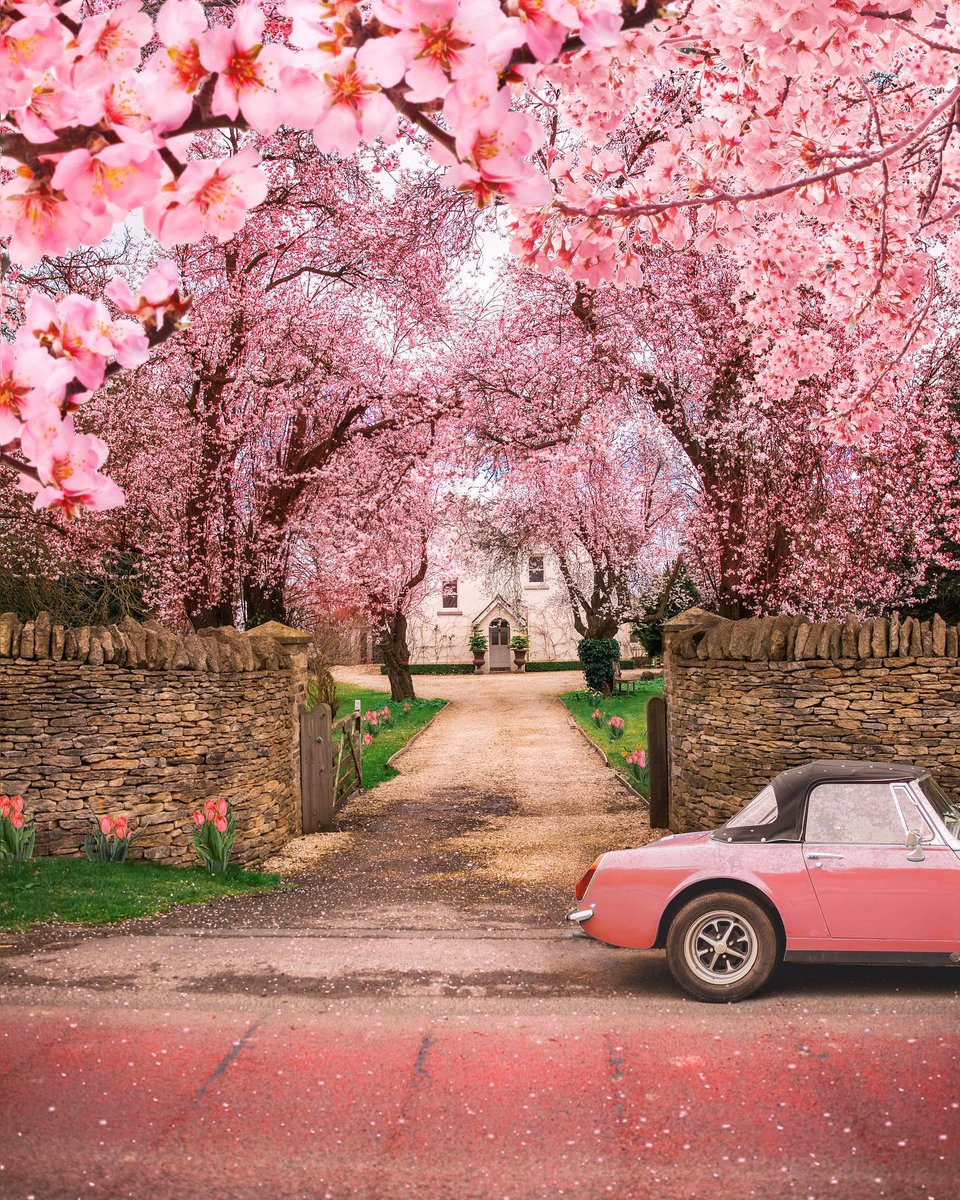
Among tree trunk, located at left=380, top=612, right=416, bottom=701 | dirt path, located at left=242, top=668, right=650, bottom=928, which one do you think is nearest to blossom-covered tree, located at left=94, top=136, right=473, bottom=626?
dirt path, located at left=242, top=668, right=650, bottom=928

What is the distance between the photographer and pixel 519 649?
48.3m

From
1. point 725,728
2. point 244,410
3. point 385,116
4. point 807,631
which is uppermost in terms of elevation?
point 244,410

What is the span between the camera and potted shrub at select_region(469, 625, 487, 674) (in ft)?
159

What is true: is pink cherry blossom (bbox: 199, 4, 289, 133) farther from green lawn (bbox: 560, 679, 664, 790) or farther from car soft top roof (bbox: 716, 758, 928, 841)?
green lawn (bbox: 560, 679, 664, 790)

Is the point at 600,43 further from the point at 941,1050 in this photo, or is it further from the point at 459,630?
the point at 459,630

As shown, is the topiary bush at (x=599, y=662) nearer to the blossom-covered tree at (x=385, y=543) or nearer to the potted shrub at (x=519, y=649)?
the blossom-covered tree at (x=385, y=543)

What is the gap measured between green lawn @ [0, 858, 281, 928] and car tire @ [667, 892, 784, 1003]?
465cm

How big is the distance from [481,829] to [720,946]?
6753mm

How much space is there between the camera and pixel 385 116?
2.40m

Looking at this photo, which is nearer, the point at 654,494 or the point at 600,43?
the point at 600,43

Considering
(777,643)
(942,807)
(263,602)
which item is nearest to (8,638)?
(263,602)

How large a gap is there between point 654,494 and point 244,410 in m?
18.5

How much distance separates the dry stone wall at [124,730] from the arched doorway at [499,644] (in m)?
39.0

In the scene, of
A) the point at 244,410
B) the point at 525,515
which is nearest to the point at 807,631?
the point at 244,410
